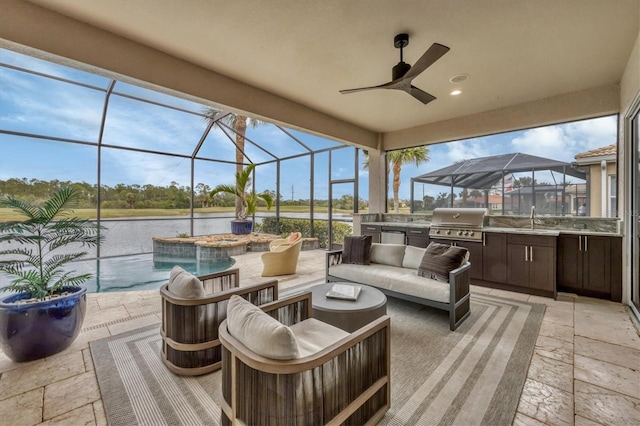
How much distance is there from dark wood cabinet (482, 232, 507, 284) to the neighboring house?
1535 millimetres

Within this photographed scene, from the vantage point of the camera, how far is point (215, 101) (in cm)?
352

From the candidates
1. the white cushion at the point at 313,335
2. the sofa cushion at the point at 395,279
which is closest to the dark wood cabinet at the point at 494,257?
the sofa cushion at the point at 395,279

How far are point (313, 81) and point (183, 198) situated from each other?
5811 millimetres

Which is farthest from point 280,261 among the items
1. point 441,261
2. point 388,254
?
point 441,261

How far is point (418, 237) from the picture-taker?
16.6ft

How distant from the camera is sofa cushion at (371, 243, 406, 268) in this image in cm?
→ 373

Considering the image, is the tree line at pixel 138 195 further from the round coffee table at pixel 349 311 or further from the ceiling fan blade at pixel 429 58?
the round coffee table at pixel 349 311

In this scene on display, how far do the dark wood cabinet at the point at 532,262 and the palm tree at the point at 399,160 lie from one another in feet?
9.19

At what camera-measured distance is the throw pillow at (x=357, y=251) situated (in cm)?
384

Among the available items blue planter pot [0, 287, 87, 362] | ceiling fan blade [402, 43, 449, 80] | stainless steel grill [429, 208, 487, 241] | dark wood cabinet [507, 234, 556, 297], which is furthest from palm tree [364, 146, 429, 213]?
blue planter pot [0, 287, 87, 362]

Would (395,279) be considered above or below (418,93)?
below

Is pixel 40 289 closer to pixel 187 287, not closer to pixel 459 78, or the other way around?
pixel 187 287

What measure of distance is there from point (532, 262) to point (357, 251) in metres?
2.57

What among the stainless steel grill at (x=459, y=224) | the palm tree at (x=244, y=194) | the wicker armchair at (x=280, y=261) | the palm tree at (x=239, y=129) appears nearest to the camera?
the stainless steel grill at (x=459, y=224)
